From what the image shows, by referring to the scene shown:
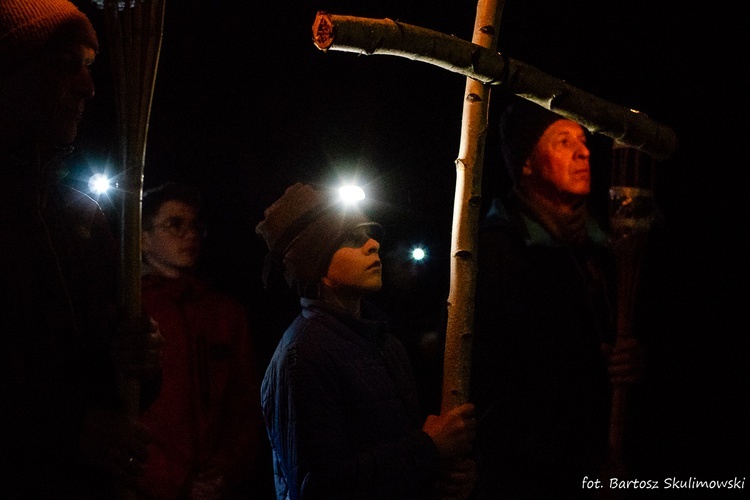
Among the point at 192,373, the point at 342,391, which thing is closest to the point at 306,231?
the point at 342,391

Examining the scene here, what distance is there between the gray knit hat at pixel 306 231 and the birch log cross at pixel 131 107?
947 millimetres

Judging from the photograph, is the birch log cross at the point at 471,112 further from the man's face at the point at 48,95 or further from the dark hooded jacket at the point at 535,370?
the man's face at the point at 48,95

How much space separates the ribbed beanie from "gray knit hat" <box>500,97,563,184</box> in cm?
248

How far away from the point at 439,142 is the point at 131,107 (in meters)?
3.13

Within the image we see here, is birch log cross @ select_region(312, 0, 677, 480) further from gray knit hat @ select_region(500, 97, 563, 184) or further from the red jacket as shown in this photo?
the red jacket

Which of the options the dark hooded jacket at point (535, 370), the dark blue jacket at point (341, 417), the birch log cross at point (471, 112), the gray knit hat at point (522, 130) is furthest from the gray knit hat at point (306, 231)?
the gray knit hat at point (522, 130)

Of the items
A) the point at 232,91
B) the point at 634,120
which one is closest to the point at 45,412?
the point at 634,120

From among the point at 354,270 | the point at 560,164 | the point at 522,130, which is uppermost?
the point at 522,130

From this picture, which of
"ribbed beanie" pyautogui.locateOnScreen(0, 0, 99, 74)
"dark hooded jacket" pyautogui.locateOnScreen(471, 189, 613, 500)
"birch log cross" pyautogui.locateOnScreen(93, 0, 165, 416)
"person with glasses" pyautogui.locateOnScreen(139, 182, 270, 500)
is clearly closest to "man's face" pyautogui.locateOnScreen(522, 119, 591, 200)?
"dark hooded jacket" pyautogui.locateOnScreen(471, 189, 613, 500)

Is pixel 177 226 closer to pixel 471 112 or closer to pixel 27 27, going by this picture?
pixel 471 112

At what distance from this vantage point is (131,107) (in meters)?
2.50

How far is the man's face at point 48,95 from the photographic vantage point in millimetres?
2436

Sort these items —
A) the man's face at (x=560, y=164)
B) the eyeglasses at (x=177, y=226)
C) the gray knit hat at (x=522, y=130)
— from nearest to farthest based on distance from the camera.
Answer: the man's face at (x=560, y=164) < the gray knit hat at (x=522, y=130) < the eyeglasses at (x=177, y=226)

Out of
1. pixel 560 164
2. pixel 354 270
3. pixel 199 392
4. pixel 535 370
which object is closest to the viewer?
pixel 354 270
